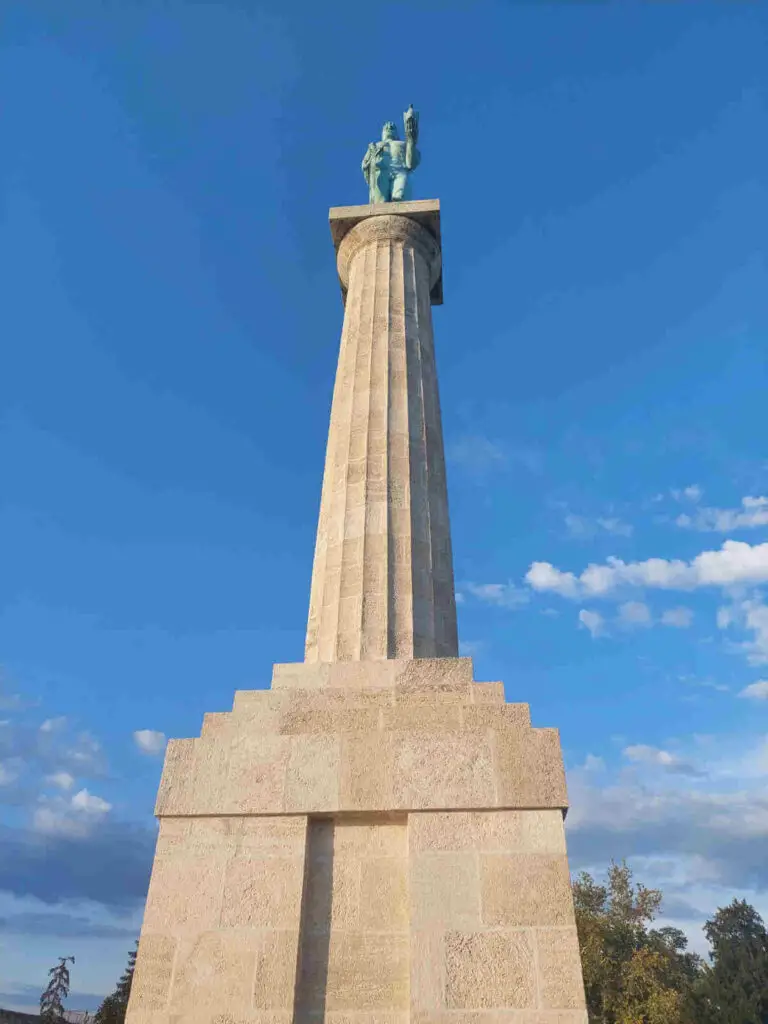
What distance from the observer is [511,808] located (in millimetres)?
9617

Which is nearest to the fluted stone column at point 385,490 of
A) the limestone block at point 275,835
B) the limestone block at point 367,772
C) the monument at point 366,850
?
the monument at point 366,850

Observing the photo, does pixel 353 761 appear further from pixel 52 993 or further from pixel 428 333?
pixel 52 993

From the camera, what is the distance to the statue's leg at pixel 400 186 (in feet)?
68.1

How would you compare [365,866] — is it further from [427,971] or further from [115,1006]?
[115,1006]

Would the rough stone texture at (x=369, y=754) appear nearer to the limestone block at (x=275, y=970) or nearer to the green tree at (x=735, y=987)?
the limestone block at (x=275, y=970)

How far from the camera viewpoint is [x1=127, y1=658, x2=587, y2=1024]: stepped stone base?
863 centimetres

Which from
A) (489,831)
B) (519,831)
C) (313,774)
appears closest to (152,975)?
(313,774)

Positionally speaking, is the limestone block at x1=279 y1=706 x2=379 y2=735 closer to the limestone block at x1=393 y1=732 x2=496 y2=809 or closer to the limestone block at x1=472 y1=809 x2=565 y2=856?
the limestone block at x1=393 y1=732 x2=496 y2=809

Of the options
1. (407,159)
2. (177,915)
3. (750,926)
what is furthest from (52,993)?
(750,926)

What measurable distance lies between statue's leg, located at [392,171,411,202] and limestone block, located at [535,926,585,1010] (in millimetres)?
18027

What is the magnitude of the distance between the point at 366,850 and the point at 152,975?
9.43 ft

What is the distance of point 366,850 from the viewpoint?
9828 millimetres

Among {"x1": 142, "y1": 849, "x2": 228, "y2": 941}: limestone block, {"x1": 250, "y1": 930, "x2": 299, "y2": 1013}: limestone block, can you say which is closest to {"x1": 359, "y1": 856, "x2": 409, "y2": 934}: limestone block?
{"x1": 250, "y1": 930, "x2": 299, "y2": 1013}: limestone block

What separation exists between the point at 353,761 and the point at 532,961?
3141 mm
